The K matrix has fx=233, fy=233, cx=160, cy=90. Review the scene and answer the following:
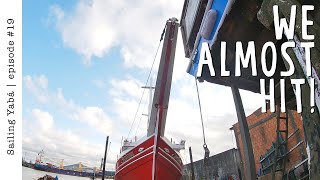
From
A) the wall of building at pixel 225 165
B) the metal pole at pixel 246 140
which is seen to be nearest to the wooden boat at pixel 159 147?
the metal pole at pixel 246 140

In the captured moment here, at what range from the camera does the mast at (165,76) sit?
9961mm

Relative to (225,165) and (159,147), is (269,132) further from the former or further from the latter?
(159,147)

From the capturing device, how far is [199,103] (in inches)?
230

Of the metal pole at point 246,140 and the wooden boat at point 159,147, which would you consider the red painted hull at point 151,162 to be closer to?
the wooden boat at point 159,147

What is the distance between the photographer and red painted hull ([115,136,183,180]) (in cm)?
877

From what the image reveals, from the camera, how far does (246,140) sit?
14.8ft

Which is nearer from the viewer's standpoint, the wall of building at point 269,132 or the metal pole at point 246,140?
the metal pole at point 246,140

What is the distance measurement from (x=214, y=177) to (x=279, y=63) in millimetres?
17201

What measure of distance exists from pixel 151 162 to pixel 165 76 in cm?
363

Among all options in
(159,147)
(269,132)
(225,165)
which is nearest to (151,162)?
(159,147)

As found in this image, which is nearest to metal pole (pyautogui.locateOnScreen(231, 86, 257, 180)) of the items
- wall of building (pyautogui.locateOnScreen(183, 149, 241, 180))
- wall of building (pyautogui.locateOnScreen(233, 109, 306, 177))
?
wall of building (pyautogui.locateOnScreen(233, 109, 306, 177))

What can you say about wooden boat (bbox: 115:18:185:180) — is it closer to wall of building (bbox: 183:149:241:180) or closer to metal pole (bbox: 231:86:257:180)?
metal pole (bbox: 231:86:257:180)

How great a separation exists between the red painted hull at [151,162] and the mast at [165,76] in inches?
30.4

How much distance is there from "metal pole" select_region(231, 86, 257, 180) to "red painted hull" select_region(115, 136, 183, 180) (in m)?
4.74
